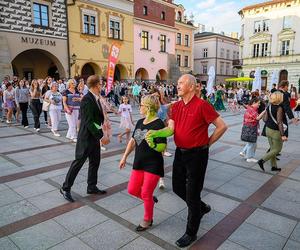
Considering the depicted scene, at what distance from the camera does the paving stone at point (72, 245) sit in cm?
303

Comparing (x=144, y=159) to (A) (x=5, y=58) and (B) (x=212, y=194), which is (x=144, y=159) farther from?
(A) (x=5, y=58)

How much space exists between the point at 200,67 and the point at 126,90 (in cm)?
3319

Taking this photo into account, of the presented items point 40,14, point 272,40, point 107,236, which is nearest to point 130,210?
point 107,236

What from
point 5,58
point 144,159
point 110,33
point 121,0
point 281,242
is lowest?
point 281,242

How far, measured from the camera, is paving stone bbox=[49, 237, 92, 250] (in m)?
3.03

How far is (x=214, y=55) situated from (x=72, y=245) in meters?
50.7

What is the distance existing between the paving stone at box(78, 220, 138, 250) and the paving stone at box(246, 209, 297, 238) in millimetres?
1686

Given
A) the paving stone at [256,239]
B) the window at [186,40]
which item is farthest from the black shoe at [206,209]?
the window at [186,40]

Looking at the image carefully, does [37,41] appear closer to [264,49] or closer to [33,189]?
[33,189]

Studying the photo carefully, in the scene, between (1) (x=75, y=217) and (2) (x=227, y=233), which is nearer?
(2) (x=227, y=233)

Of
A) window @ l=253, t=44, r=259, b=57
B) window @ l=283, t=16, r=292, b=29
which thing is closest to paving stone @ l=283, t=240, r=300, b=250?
window @ l=283, t=16, r=292, b=29

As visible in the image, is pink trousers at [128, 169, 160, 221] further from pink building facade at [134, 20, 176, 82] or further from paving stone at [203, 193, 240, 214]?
pink building facade at [134, 20, 176, 82]

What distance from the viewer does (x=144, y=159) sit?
3234 millimetres

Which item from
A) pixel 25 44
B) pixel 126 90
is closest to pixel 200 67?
pixel 126 90
